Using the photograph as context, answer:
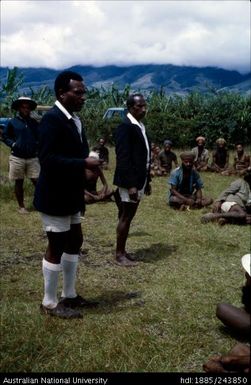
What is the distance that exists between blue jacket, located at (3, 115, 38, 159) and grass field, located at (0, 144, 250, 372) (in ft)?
3.43

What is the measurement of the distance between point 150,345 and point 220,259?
2680mm

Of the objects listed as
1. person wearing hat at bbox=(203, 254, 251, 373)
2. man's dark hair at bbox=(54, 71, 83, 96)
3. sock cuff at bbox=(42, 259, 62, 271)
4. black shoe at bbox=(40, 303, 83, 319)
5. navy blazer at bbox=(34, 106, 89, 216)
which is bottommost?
black shoe at bbox=(40, 303, 83, 319)

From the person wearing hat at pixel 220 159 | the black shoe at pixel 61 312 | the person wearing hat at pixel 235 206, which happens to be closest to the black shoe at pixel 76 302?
the black shoe at pixel 61 312

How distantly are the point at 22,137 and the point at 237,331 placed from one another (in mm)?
5506

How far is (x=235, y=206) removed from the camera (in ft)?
27.1

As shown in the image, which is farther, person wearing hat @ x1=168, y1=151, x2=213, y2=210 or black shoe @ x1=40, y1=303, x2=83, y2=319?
person wearing hat @ x1=168, y1=151, x2=213, y2=210

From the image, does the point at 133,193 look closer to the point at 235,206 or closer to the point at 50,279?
the point at 50,279

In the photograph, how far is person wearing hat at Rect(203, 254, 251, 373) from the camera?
2.98 m

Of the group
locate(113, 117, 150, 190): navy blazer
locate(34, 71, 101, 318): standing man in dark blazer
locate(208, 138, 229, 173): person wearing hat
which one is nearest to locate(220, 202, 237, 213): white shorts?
locate(113, 117, 150, 190): navy blazer

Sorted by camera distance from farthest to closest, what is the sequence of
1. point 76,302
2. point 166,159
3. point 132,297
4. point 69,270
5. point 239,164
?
point 239,164, point 166,159, point 132,297, point 76,302, point 69,270

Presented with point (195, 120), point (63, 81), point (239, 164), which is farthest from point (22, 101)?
point (195, 120)

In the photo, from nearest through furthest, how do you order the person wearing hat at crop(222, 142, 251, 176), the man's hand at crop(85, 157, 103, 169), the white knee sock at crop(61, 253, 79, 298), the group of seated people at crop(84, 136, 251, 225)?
the man's hand at crop(85, 157, 103, 169) → the white knee sock at crop(61, 253, 79, 298) → the group of seated people at crop(84, 136, 251, 225) → the person wearing hat at crop(222, 142, 251, 176)

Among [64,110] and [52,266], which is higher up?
[64,110]

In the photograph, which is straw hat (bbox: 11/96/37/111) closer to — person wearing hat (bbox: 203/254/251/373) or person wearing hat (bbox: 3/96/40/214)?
person wearing hat (bbox: 3/96/40/214)
